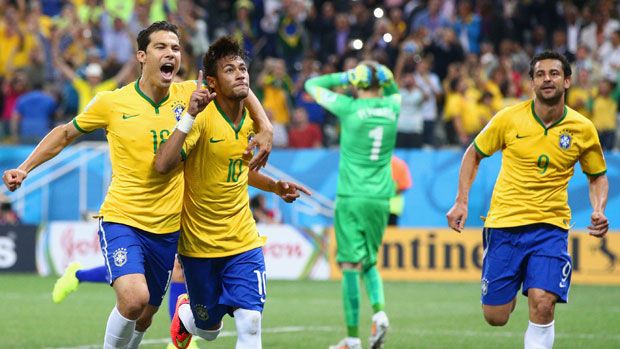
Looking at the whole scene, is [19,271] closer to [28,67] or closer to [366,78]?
[28,67]

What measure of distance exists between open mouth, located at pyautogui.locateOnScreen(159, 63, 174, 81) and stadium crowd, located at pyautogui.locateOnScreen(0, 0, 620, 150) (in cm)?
1191

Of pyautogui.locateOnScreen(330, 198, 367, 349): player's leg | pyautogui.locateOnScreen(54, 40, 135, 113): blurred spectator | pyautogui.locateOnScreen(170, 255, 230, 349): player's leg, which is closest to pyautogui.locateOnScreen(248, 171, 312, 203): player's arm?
pyautogui.locateOnScreen(170, 255, 230, 349): player's leg

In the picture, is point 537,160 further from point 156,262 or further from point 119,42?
point 119,42

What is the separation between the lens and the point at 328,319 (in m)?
14.1

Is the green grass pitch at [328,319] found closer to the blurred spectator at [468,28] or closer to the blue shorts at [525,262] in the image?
the blue shorts at [525,262]

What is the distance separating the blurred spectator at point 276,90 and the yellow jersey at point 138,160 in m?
13.5

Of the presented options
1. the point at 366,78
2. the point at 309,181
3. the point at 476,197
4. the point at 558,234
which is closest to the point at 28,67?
the point at 309,181

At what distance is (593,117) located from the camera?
2050 cm

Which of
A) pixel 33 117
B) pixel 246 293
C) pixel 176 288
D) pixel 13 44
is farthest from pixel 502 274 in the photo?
pixel 13 44

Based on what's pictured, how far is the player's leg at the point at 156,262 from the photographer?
8.38m

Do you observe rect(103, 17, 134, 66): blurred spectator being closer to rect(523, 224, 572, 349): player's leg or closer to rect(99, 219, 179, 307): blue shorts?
rect(99, 219, 179, 307): blue shorts

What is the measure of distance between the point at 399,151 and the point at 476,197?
1537mm

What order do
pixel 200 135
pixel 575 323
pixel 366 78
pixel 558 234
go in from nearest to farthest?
pixel 200 135
pixel 558 234
pixel 366 78
pixel 575 323

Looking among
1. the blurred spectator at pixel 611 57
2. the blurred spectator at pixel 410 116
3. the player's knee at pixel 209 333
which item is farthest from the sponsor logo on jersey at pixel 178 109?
the blurred spectator at pixel 611 57
